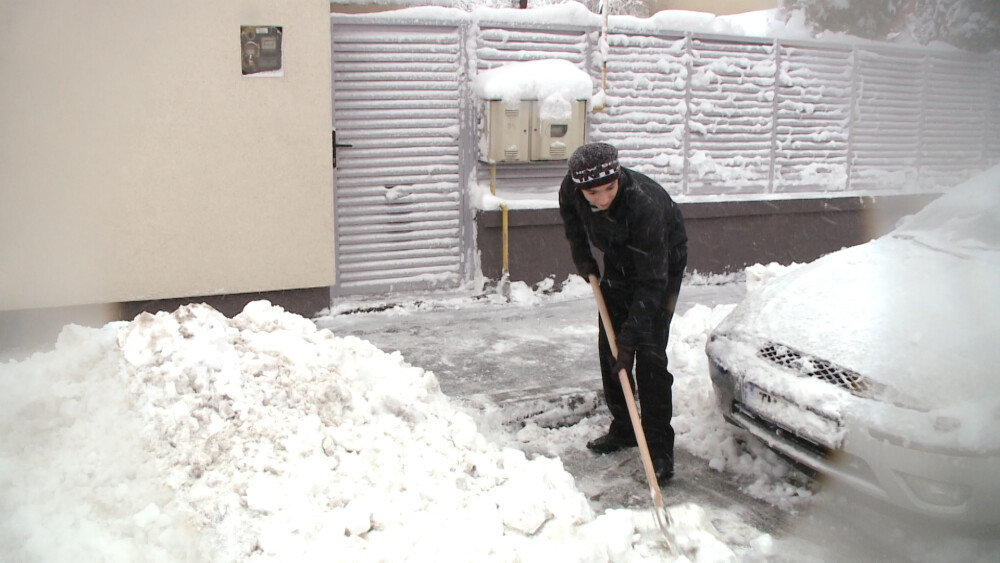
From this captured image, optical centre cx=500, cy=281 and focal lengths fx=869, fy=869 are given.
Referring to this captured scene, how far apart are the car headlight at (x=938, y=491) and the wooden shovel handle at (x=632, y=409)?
1.04 m

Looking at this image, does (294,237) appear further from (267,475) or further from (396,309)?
(267,475)

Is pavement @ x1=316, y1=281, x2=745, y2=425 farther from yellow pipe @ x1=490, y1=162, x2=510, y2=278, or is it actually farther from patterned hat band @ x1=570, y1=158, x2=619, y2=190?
patterned hat band @ x1=570, y1=158, x2=619, y2=190

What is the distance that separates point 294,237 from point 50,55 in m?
2.06

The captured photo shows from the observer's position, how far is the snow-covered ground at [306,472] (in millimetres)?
3322

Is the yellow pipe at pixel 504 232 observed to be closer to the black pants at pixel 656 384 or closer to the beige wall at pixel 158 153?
the beige wall at pixel 158 153

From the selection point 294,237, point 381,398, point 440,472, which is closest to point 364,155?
point 294,237

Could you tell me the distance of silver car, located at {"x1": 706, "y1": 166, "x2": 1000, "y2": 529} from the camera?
357 centimetres

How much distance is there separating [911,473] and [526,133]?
4.66 metres

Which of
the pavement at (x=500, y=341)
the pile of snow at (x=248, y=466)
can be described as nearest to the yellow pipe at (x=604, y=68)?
the pavement at (x=500, y=341)

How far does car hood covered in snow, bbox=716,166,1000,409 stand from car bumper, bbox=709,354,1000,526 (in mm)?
244

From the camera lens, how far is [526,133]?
295 inches

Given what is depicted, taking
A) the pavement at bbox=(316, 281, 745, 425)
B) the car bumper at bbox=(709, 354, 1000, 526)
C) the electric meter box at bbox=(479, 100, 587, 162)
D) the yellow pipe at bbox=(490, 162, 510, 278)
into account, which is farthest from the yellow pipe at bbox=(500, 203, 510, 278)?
the car bumper at bbox=(709, 354, 1000, 526)

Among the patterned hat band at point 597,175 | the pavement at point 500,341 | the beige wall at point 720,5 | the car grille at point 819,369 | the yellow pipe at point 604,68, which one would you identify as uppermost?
→ the beige wall at point 720,5

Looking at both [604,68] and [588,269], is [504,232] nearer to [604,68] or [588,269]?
[604,68]
